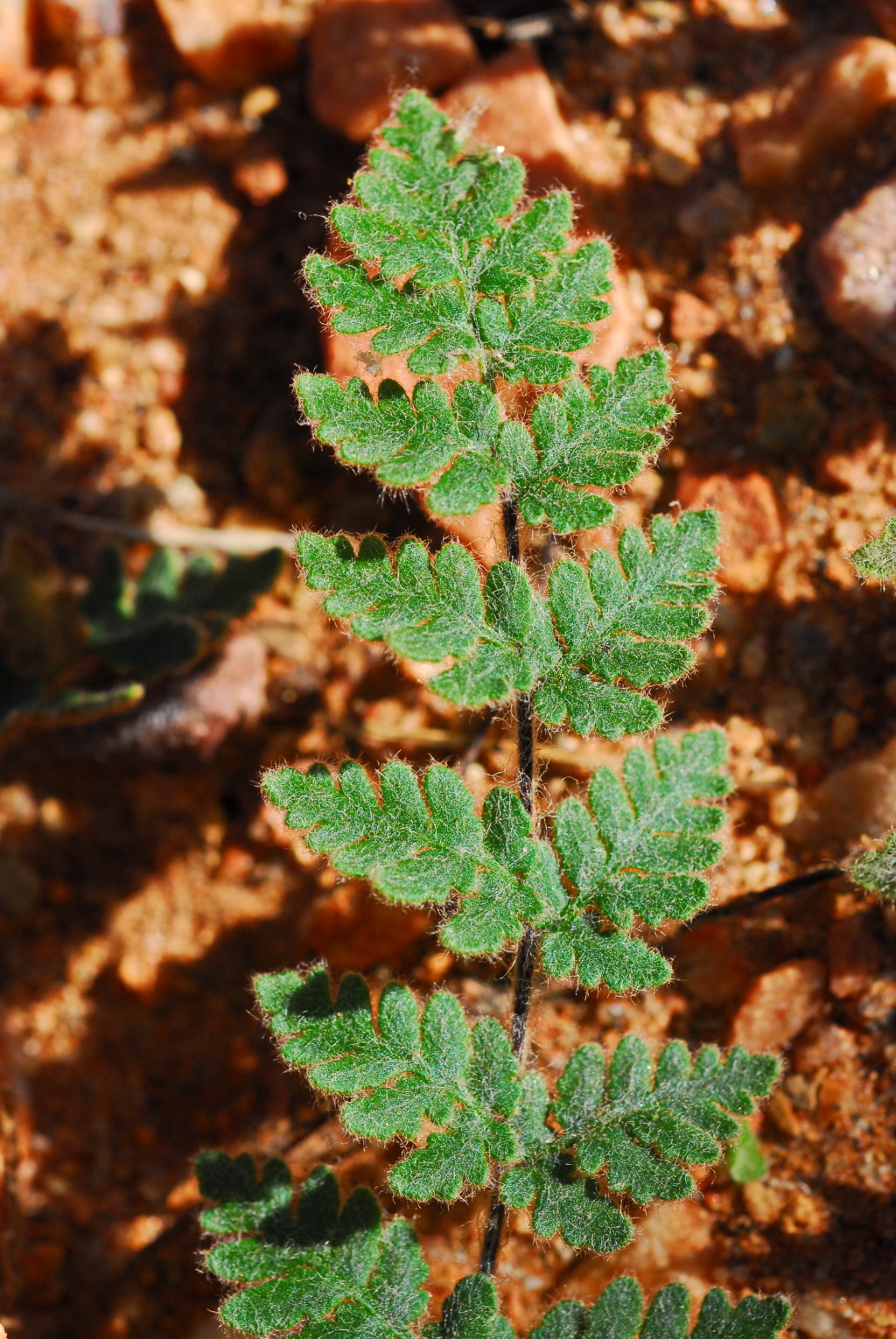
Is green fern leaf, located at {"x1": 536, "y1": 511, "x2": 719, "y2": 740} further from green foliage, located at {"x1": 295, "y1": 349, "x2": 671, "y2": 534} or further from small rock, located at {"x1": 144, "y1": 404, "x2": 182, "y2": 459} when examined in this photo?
small rock, located at {"x1": 144, "y1": 404, "x2": 182, "y2": 459}

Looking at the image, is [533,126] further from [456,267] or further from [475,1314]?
[475,1314]

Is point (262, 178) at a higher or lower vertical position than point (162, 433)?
higher

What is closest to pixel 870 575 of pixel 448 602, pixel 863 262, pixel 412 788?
pixel 448 602

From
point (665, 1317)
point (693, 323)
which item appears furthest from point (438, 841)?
point (693, 323)

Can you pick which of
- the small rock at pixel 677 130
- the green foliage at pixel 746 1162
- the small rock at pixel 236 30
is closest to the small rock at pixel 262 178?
the small rock at pixel 236 30

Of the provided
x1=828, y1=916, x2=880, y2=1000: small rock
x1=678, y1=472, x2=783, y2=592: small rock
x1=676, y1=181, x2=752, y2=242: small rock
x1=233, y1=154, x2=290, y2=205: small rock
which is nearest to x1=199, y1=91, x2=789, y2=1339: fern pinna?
x1=828, y1=916, x2=880, y2=1000: small rock

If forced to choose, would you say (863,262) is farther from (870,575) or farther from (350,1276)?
(350,1276)
